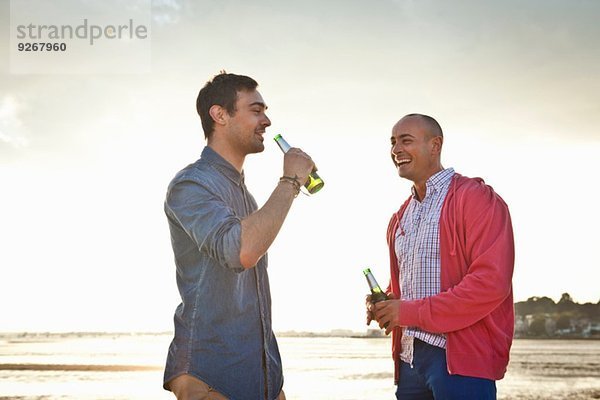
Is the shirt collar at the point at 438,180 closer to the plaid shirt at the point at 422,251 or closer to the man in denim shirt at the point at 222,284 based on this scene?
Answer: the plaid shirt at the point at 422,251

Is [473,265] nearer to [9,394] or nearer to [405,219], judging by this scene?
[405,219]

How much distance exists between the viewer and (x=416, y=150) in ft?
14.7

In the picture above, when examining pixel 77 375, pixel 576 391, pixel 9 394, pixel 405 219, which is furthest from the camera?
pixel 77 375

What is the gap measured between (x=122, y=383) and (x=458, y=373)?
64.0ft

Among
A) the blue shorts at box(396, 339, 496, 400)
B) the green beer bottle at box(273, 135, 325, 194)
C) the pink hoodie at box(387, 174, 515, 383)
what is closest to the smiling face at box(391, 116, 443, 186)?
the pink hoodie at box(387, 174, 515, 383)

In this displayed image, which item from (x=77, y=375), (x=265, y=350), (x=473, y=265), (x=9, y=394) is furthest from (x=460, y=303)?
(x=77, y=375)

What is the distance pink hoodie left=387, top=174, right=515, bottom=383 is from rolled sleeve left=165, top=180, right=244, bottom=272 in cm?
152

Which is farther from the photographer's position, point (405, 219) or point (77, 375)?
point (77, 375)

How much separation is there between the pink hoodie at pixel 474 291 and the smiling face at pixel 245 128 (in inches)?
54.5

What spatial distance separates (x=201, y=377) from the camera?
2934mm

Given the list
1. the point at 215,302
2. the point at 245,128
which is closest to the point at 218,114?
the point at 245,128

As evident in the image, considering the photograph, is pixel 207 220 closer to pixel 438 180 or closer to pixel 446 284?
pixel 446 284

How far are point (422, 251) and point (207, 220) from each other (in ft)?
5.79

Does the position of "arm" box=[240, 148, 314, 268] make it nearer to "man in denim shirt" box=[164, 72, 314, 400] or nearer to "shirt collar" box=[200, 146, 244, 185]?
"man in denim shirt" box=[164, 72, 314, 400]
